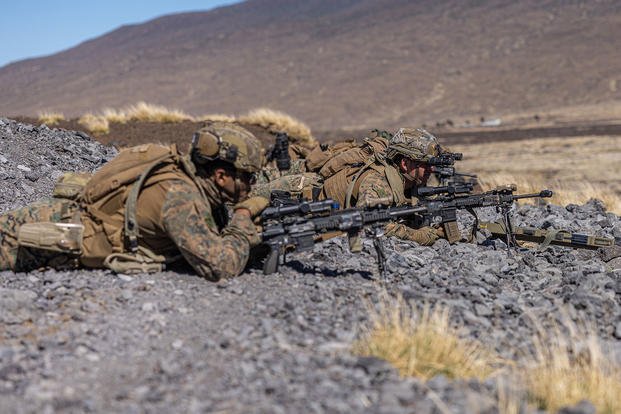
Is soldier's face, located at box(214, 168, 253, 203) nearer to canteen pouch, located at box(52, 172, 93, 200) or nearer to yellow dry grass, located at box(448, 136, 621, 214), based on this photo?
canteen pouch, located at box(52, 172, 93, 200)

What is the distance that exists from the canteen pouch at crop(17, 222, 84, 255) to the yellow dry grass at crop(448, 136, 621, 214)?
333 inches

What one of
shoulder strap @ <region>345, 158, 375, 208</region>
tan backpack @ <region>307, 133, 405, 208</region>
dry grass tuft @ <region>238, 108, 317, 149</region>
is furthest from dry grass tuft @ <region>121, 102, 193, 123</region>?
shoulder strap @ <region>345, 158, 375, 208</region>

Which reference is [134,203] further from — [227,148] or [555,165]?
[555,165]

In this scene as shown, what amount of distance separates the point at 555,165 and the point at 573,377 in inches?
783

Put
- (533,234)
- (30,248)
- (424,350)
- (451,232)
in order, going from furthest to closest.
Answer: (533,234) → (451,232) → (30,248) → (424,350)

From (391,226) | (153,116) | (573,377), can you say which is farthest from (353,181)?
(153,116)

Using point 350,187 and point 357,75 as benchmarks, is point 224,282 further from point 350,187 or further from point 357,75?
point 357,75

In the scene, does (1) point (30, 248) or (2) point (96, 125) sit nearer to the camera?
(1) point (30, 248)

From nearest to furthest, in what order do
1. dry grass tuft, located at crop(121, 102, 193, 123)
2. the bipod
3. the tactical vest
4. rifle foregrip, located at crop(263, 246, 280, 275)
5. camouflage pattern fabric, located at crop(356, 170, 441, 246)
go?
1. the tactical vest
2. rifle foregrip, located at crop(263, 246, 280, 275)
3. the bipod
4. camouflage pattern fabric, located at crop(356, 170, 441, 246)
5. dry grass tuft, located at crop(121, 102, 193, 123)

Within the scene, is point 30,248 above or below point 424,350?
above

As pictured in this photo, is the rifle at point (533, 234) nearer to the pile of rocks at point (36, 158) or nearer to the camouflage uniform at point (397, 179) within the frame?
the camouflage uniform at point (397, 179)

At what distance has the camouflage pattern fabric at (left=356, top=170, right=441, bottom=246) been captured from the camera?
6.54 metres

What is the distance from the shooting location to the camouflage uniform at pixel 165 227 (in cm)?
469

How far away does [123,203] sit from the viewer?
16.0ft
